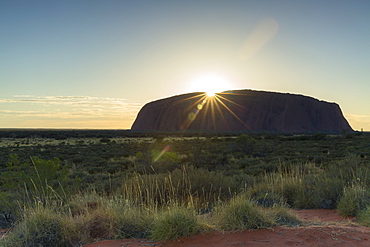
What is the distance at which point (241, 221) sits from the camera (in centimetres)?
463

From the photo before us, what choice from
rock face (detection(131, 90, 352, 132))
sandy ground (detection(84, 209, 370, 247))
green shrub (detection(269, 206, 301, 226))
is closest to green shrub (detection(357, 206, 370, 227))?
sandy ground (detection(84, 209, 370, 247))

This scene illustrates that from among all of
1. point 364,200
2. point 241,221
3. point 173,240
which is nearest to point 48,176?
point 173,240

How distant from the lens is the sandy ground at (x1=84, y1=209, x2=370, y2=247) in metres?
4.04

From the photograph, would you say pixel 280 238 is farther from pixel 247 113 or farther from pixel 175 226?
pixel 247 113

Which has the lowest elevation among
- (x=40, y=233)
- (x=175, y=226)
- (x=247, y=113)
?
(x=40, y=233)

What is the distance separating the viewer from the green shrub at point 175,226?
449 centimetres

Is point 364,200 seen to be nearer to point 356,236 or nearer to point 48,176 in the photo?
point 356,236

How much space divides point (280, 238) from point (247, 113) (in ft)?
317

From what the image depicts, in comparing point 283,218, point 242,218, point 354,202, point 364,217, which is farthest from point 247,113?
point 242,218

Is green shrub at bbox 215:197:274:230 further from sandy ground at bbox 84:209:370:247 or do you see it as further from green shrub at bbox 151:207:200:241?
green shrub at bbox 151:207:200:241

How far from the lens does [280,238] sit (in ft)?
13.9

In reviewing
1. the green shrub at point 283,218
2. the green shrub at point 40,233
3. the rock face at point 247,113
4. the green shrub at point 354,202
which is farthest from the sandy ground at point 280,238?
the rock face at point 247,113

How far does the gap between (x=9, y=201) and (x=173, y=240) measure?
4964 millimetres

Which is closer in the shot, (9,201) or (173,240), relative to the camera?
(173,240)
